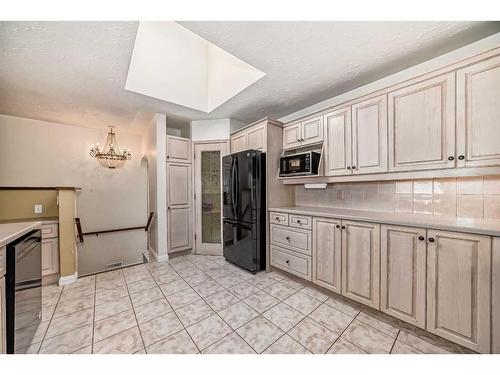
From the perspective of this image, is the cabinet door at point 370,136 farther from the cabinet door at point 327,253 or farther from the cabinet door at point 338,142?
the cabinet door at point 327,253

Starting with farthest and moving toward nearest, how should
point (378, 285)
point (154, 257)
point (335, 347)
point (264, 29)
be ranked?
point (154, 257)
point (378, 285)
point (264, 29)
point (335, 347)

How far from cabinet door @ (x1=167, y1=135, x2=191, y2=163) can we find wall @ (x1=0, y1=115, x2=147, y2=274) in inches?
59.1

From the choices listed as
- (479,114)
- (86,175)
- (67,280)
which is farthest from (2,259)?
(86,175)

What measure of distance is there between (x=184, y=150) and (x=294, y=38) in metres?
2.51

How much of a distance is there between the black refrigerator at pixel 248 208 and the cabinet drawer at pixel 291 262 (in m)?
0.19

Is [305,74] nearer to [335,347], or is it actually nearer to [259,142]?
[259,142]

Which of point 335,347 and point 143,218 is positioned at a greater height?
point 143,218

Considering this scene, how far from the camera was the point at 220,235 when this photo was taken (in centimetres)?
350

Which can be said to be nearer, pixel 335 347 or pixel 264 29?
pixel 335 347

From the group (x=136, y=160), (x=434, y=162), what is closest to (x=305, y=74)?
(x=434, y=162)

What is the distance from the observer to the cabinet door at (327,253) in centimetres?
195

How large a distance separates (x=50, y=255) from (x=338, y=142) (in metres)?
3.79

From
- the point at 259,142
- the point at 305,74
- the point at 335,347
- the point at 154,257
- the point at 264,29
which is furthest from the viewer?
the point at 154,257

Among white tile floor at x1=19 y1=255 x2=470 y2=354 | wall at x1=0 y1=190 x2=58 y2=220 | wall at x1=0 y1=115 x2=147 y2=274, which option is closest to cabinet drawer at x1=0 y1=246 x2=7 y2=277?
white tile floor at x1=19 y1=255 x2=470 y2=354
